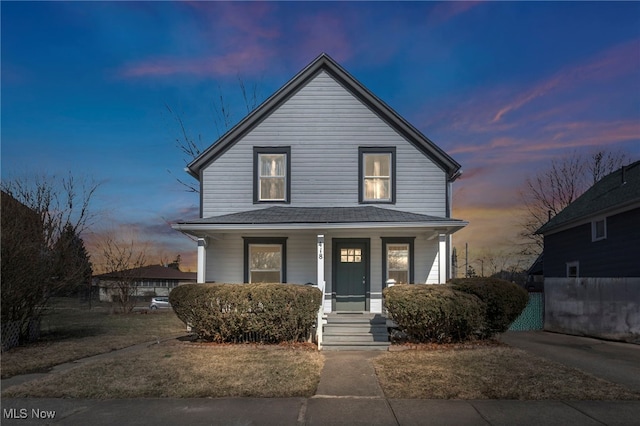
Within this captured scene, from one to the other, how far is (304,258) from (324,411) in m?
8.61

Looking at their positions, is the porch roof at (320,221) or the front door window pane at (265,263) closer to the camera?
the porch roof at (320,221)

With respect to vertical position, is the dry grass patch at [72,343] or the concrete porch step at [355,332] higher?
the concrete porch step at [355,332]

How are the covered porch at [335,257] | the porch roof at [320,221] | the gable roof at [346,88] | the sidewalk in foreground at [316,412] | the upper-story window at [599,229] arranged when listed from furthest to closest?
the upper-story window at [599,229] → the gable roof at [346,88] → the covered porch at [335,257] → the porch roof at [320,221] → the sidewalk in foreground at [316,412]

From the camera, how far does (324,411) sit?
20.1 ft

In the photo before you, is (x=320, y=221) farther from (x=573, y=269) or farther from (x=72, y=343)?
(x=573, y=269)

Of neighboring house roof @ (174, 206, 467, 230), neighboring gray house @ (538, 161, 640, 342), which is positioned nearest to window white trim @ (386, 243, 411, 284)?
neighboring house roof @ (174, 206, 467, 230)

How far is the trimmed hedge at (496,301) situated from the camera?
11.4m

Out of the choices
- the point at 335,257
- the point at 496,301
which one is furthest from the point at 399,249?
the point at 496,301

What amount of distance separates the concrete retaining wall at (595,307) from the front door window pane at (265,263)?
9498 mm

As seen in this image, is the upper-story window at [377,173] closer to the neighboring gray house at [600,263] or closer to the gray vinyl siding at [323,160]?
the gray vinyl siding at [323,160]

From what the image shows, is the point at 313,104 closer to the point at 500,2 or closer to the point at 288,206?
the point at 288,206

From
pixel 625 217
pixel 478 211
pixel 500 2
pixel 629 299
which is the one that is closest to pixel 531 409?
pixel 629 299

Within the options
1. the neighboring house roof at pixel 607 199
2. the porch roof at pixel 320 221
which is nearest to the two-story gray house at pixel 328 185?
the porch roof at pixel 320 221

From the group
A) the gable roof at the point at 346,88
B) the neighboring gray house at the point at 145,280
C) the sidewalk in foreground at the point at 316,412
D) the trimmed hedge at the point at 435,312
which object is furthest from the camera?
the neighboring gray house at the point at 145,280
